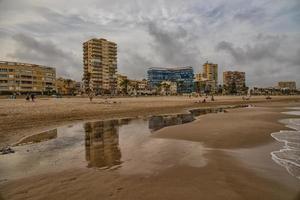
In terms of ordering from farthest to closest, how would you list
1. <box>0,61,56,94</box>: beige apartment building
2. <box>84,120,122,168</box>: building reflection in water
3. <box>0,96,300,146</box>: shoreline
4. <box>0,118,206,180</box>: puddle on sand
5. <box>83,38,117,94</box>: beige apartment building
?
<box>83,38,117,94</box>: beige apartment building, <box>0,61,56,94</box>: beige apartment building, <box>0,96,300,146</box>: shoreline, <box>84,120,122,168</box>: building reflection in water, <box>0,118,206,180</box>: puddle on sand

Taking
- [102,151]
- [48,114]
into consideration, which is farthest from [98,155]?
[48,114]

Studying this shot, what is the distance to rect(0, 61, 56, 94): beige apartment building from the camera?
102844 mm

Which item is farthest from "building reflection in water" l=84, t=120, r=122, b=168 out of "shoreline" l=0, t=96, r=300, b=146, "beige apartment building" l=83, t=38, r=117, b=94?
"beige apartment building" l=83, t=38, r=117, b=94

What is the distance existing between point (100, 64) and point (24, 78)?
190 ft

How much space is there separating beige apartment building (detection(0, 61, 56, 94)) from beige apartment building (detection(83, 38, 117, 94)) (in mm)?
35526

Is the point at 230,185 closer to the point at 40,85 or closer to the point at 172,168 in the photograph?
the point at 172,168

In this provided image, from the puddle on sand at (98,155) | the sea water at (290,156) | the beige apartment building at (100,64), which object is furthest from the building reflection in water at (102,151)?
the beige apartment building at (100,64)

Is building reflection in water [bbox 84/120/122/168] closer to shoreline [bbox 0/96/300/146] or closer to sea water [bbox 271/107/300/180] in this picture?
shoreline [bbox 0/96/300/146]

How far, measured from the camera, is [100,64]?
16138 cm

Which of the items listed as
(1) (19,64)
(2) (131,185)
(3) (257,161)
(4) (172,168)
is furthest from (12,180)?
(1) (19,64)

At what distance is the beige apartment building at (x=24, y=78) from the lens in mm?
102844

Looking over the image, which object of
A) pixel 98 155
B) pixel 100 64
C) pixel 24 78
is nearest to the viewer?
pixel 98 155

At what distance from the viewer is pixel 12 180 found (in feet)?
24.0

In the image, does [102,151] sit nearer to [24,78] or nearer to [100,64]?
[24,78]
